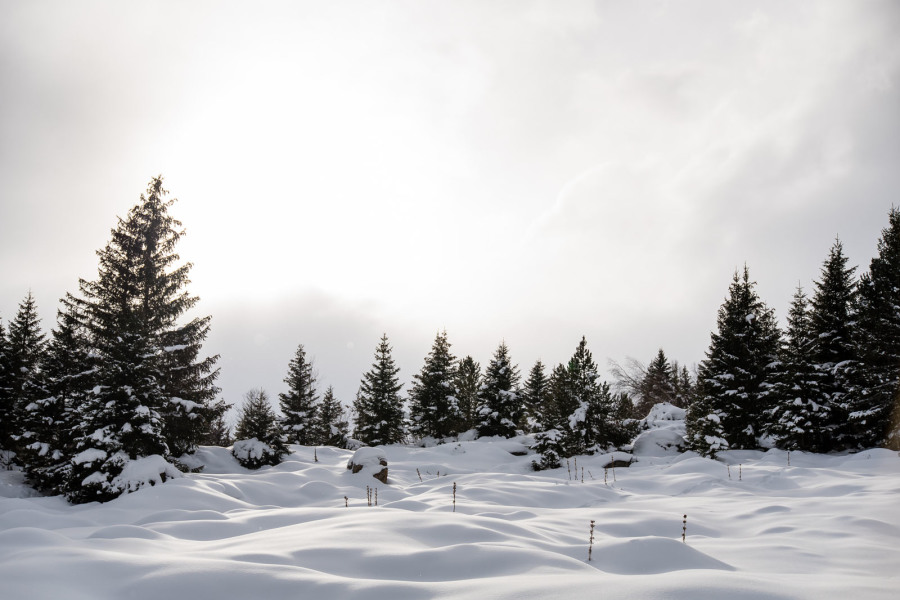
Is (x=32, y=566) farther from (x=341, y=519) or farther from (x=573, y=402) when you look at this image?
(x=573, y=402)

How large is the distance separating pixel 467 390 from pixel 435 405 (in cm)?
524

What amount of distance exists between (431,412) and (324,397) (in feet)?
45.9

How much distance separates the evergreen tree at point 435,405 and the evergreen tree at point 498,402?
8.35 ft

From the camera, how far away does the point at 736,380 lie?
22641 mm

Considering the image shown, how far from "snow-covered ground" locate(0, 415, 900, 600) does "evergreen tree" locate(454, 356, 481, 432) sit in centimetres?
2258

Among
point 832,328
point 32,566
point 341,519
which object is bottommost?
point 341,519

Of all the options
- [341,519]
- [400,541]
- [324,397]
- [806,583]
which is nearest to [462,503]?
[341,519]

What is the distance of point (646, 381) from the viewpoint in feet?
157

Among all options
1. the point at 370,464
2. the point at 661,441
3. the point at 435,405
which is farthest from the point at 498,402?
the point at 370,464

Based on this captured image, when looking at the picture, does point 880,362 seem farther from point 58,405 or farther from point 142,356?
point 58,405

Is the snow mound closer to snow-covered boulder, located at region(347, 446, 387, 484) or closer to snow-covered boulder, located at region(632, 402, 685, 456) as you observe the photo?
snow-covered boulder, located at region(347, 446, 387, 484)

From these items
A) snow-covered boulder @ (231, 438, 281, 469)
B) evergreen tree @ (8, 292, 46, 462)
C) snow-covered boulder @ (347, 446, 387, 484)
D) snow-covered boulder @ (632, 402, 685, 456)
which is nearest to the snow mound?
snow-covered boulder @ (347, 446, 387, 484)

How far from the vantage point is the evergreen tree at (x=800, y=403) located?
813 inches

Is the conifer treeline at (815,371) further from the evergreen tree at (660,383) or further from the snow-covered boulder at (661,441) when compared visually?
the evergreen tree at (660,383)
